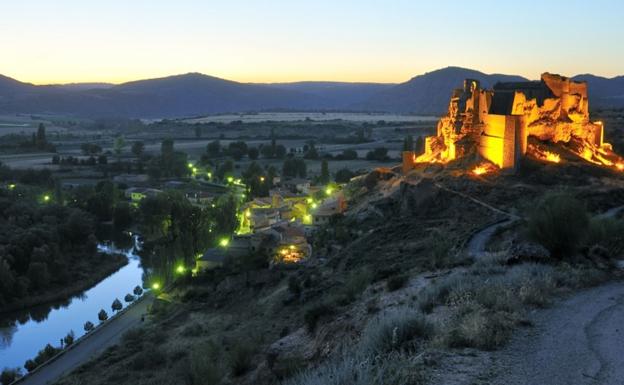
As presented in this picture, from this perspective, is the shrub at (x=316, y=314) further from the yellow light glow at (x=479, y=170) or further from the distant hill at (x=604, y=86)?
the distant hill at (x=604, y=86)

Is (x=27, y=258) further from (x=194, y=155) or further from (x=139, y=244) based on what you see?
(x=194, y=155)

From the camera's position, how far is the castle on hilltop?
942 inches

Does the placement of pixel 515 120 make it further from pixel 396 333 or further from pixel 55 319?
pixel 55 319

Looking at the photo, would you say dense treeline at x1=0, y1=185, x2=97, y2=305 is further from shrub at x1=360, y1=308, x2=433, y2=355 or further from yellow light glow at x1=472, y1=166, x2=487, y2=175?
shrub at x1=360, y1=308, x2=433, y2=355

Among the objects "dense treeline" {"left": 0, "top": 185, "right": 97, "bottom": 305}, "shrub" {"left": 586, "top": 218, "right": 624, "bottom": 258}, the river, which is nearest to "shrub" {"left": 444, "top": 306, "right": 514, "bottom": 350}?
"shrub" {"left": 586, "top": 218, "right": 624, "bottom": 258}

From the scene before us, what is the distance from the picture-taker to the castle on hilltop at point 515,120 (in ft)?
78.5

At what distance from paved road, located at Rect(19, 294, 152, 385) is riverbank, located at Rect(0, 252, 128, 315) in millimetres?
6053

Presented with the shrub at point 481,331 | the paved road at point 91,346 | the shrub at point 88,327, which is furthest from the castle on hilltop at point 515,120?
the shrub at point 481,331

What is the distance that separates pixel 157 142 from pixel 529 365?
11072 cm

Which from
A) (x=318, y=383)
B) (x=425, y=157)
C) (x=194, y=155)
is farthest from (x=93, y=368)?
(x=194, y=155)

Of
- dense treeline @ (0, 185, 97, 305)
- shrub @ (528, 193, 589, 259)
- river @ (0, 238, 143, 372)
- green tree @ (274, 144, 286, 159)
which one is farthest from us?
green tree @ (274, 144, 286, 159)

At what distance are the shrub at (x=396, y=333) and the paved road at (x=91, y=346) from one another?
1390 centimetres

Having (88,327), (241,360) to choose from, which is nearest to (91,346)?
(88,327)

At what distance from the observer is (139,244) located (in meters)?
40.6
